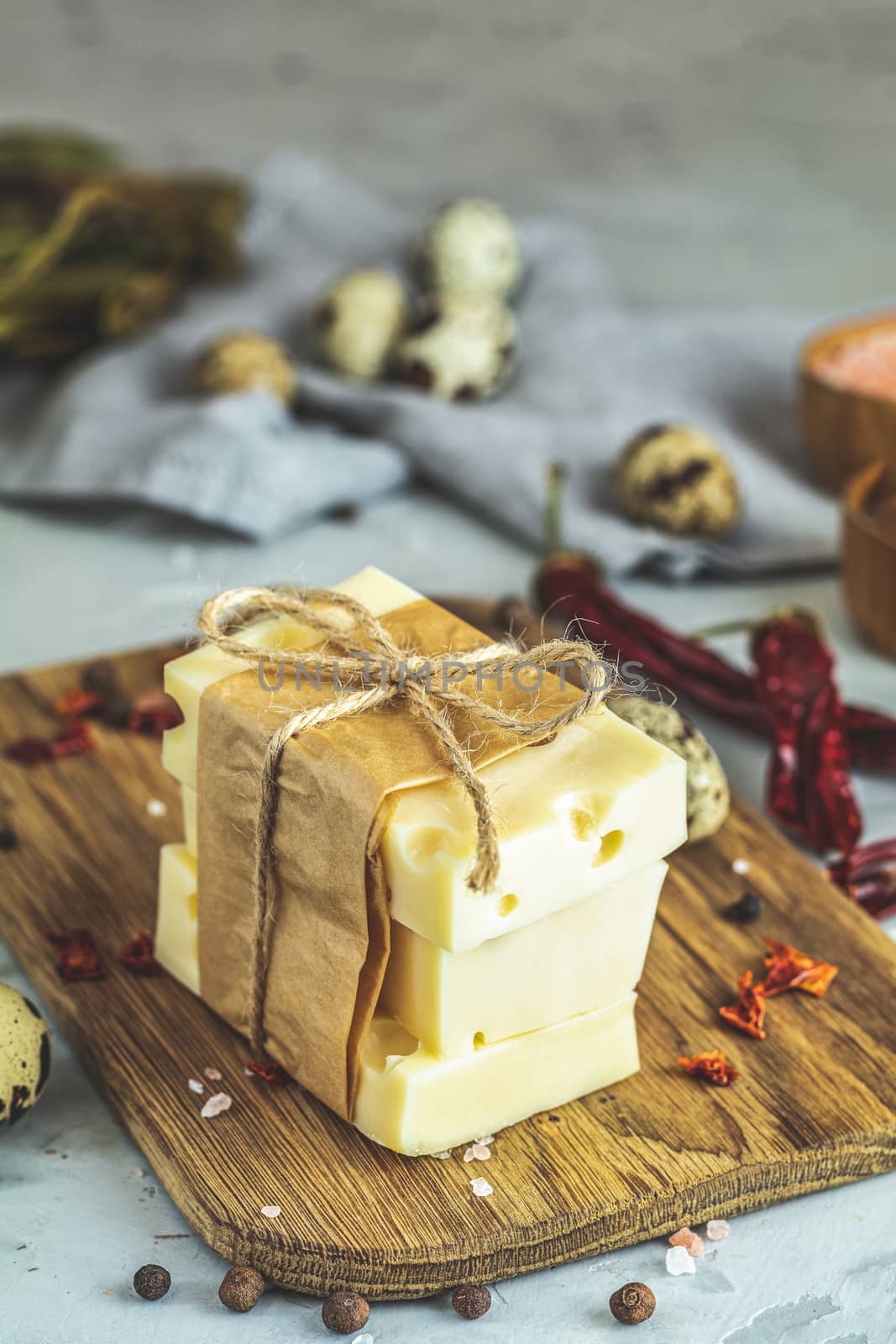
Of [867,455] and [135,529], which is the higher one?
[867,455]

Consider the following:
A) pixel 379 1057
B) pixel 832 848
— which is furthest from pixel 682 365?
pixel 379 1057

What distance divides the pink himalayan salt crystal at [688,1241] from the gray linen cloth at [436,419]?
1.34m

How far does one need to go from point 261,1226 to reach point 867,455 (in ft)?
5.94

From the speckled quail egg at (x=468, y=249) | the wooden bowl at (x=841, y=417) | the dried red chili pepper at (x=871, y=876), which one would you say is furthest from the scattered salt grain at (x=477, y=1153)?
the speckled quail egg at (x=468, y=249)

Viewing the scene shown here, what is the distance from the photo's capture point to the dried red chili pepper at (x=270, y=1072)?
156 cm

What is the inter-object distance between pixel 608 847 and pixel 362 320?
69.6 inches

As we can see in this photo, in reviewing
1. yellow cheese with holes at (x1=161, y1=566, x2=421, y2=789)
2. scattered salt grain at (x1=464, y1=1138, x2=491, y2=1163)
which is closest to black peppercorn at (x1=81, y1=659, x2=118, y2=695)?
yellow cheese with holes at (x1=161, y1=566, x2=421, y2=789)

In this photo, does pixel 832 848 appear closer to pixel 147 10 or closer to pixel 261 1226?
pixel 261 1226

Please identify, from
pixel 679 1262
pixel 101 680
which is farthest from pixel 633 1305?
pixel 101 680

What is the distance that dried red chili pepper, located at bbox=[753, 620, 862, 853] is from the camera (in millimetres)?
1995

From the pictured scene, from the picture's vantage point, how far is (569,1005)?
1516 millimetres

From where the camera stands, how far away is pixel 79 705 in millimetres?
2148

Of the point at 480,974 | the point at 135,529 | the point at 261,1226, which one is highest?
the point at 480,974

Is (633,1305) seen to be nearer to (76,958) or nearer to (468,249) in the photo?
(76,958)
